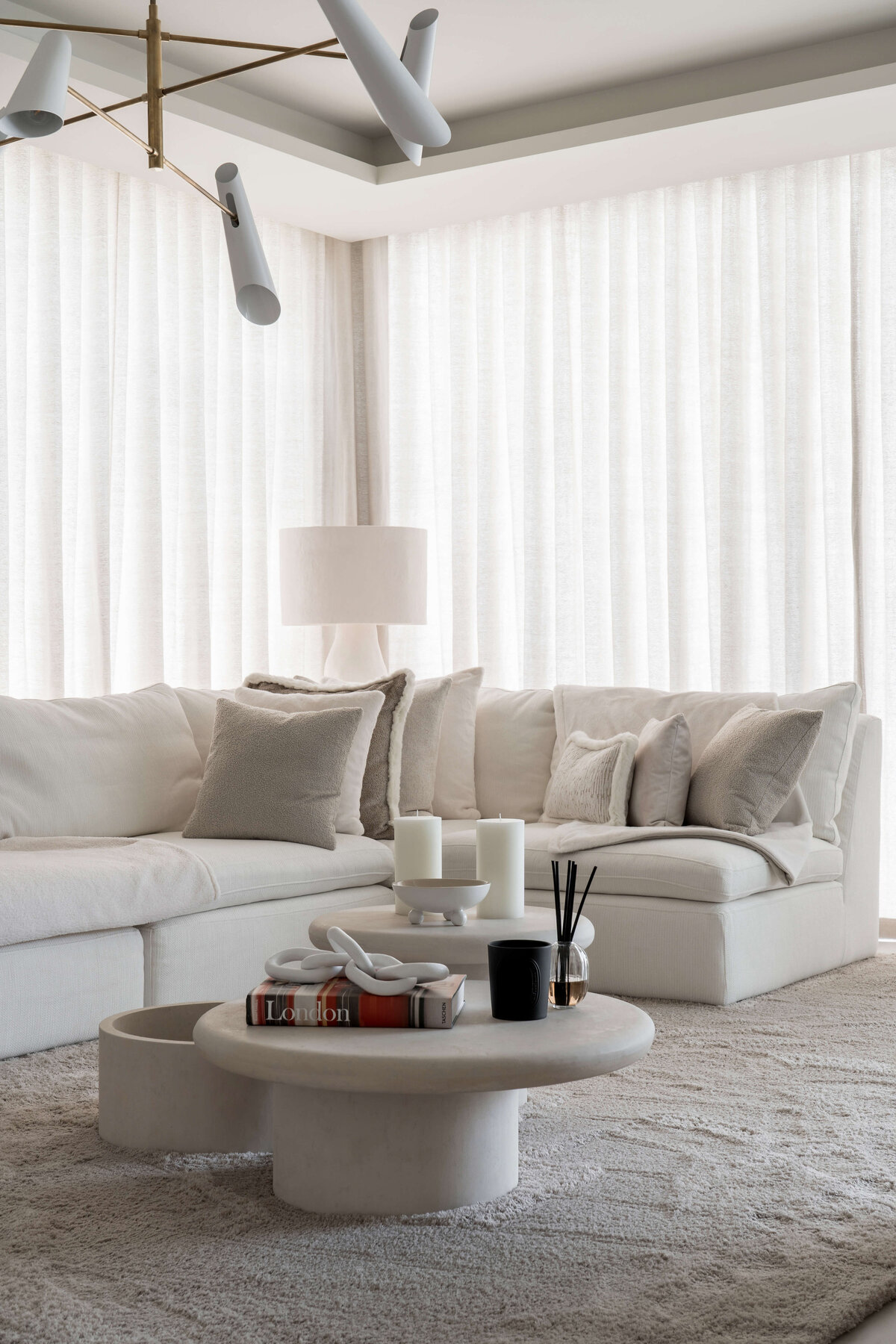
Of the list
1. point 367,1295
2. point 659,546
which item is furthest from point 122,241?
point 367,1295

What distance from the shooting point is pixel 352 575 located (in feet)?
16.1

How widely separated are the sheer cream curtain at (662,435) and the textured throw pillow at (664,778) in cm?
111

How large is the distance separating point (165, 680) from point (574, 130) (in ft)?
8.20

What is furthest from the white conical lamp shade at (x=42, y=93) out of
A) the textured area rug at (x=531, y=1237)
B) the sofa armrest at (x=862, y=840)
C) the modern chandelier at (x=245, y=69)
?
the sofa armrest at (x=862, y=840)

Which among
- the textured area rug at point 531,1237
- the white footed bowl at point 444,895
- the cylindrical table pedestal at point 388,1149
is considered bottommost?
the textured area rug at point 531,1237

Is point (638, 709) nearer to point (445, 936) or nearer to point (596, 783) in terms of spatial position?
point (596, 783)

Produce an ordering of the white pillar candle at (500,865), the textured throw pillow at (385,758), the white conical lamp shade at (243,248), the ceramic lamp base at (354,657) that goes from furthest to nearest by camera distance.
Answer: the ceramic lamp base at (354,657), the textured throw pillow at (385,758), the white pillar candle at (500,865), the white conical lamp shade at (243,248)

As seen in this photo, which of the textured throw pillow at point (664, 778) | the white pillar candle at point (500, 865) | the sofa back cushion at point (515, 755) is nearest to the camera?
the white pillar candle at point (500, 865)

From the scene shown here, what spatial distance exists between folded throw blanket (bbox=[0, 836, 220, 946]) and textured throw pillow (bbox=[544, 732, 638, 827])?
123 cm

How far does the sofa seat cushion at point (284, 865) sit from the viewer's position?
11.8ft

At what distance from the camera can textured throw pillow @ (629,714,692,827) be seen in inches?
159

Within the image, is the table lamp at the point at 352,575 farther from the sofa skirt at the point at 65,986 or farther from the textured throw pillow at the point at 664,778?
the sofa skirt at the point at 65,986

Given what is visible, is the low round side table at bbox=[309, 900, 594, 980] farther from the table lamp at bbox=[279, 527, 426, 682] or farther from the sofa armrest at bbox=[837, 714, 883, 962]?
the table lamp at bbox=[279, 527, 426, 682]

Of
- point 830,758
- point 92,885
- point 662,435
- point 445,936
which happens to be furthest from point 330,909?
point 662,435
